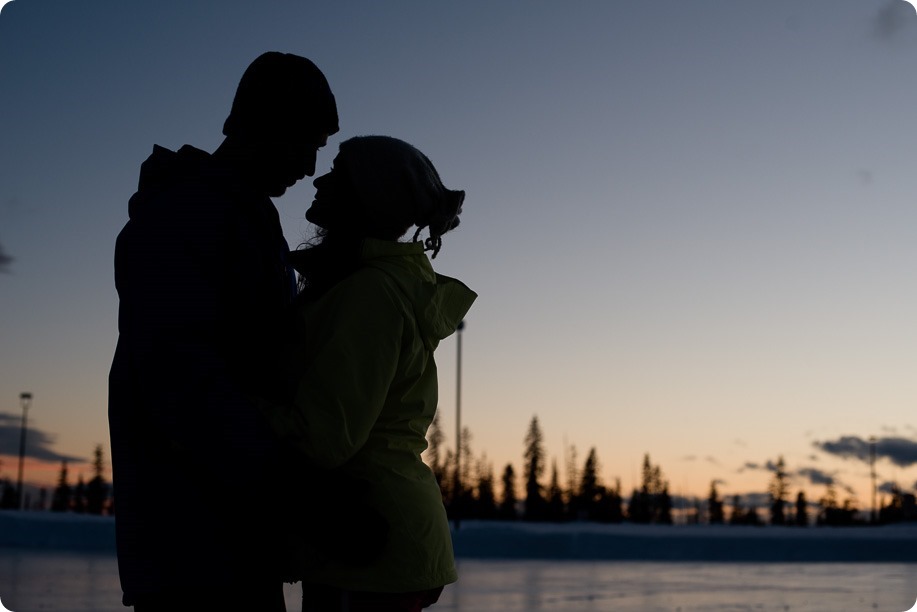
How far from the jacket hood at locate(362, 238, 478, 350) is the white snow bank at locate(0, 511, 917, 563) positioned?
20888 mm

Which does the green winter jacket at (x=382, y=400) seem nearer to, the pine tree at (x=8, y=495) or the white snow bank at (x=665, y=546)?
the white snow bank at (x=665, y=546)

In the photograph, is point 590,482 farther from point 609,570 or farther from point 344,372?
point 344,372

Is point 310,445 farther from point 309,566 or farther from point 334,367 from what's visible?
point 309,566

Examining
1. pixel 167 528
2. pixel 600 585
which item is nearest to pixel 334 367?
pixel 167 528

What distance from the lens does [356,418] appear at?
2.08m

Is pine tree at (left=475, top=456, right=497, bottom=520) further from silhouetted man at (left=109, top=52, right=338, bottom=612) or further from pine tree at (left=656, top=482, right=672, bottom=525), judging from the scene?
silhouetted man at (left=109, top=52, right=338, bottom=612)

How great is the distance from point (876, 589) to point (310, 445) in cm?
1427

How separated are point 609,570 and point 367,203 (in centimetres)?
1707

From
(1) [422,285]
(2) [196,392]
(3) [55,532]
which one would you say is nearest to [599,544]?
(3) [55,532]

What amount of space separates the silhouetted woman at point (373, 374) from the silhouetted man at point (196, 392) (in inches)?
4.0

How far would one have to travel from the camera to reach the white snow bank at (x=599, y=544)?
916 inches

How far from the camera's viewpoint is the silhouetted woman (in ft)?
6.78

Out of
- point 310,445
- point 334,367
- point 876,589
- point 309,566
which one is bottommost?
point 876,589

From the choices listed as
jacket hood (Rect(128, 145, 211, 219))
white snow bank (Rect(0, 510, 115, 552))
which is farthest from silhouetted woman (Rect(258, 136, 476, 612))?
white snow bank (Rect(0, 510, 115, 552))
